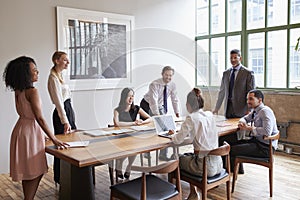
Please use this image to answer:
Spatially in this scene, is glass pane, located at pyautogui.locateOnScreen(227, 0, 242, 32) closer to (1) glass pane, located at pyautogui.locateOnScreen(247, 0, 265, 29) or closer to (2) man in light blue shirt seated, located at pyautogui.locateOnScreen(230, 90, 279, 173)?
(1) glass pane, located at pyautogui.locateOnScreen(247, 0, 265, 29)

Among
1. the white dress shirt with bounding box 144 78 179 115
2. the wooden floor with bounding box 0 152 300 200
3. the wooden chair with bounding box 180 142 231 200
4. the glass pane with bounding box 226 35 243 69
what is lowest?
the wooden floor with bounding box 0 152 300 200

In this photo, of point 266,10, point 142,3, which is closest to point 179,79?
point 142,3

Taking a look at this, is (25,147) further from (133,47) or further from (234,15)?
(234,15)

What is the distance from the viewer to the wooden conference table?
224cm

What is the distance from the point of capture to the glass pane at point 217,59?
6.00 metres

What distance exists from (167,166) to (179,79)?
3.95 m

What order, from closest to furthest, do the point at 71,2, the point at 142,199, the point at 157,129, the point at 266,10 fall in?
the point at 142,199 → the point at 157,129 → the point at 71,2 → the point at 266,10

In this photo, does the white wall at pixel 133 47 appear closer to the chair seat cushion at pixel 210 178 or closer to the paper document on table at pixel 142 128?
the paper document on table at pixel 142 128

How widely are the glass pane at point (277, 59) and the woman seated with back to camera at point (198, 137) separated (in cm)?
293

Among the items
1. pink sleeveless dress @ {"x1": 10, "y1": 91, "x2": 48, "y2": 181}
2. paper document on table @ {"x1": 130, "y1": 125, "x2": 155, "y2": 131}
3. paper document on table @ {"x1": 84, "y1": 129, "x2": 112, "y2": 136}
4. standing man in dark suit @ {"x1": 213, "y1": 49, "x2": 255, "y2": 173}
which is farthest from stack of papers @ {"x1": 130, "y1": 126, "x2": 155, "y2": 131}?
standing man in dark suit @ {"x1": 213, "y1": 49, "x2": 255, "y2": 173}

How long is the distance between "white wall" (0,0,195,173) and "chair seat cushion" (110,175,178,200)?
8.14ft

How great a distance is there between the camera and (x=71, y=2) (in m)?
4.53

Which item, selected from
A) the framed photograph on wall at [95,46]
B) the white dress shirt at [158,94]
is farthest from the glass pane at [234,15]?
the white dress shirt at [158,94]

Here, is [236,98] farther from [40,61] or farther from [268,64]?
[40,61]
